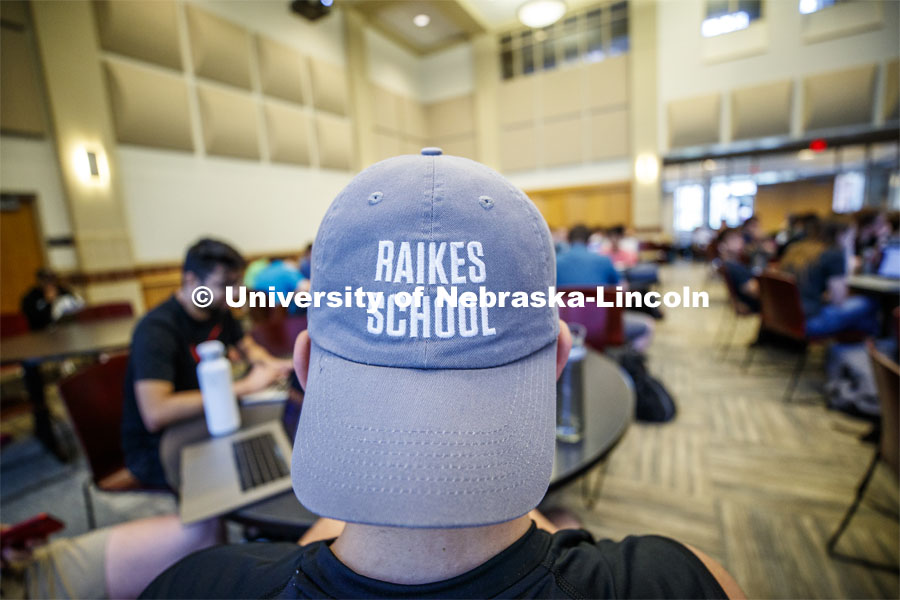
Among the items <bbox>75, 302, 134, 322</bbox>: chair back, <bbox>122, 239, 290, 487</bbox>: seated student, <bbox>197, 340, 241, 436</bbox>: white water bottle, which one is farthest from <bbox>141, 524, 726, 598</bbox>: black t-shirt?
<bbox>75, 302, 134, 322</bbox>: chair back

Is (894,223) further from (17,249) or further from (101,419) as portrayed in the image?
(17,249)

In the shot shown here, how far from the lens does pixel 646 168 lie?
8.58 m

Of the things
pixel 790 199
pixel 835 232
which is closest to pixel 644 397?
pixel 835 232

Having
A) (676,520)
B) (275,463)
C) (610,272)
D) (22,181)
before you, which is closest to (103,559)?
(275,463)

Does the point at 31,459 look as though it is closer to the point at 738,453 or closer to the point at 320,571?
the point at 320,571

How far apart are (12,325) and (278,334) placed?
8.53ft

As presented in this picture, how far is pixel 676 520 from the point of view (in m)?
1.76

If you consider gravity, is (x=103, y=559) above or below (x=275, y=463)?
below

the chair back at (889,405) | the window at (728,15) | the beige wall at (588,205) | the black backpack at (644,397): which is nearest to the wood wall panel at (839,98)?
the window at (728,15)

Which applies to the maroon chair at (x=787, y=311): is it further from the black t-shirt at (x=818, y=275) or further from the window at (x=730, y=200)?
the window at (x=730, y=200)

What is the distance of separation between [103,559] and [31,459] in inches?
99.3

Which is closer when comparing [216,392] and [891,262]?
[216,392]

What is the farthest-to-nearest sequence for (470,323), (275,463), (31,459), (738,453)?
(31,459), (738,453), (275,463), (470,323)
